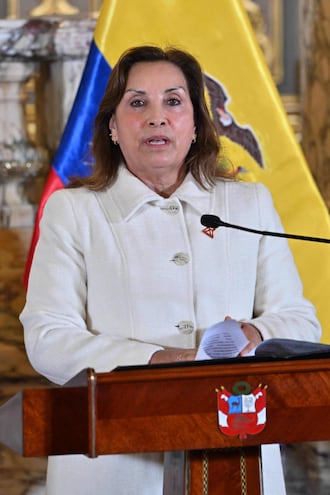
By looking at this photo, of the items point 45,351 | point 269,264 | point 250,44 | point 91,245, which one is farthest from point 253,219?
point 250,44

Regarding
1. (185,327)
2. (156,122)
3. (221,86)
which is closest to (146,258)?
(185,327)

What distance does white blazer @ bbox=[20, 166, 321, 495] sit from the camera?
250 centimetres

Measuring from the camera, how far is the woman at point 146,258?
2506 mm

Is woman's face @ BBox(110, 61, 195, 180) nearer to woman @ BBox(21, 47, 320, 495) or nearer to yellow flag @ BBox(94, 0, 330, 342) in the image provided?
woman @ BBox(21, 47, 320, 495)

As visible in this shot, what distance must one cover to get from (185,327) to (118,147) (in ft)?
1.67

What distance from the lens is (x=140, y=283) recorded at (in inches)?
103

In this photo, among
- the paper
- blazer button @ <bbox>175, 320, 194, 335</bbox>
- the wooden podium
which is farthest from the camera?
blazer button @ <bbox>175, 320, 194, 335</bbox>

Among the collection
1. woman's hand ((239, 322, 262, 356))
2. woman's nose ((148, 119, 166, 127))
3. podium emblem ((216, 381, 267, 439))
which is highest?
woman's nose ((148, 119, 166, 127))

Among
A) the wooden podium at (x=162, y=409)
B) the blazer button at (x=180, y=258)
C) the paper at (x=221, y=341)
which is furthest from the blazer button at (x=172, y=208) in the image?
the wooden podium at (x=162, y=409)

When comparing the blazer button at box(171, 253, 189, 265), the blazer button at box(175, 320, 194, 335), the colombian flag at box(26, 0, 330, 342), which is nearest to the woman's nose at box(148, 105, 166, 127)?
the blazer button at box(171, 253, 189, 265)

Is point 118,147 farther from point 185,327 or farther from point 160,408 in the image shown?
point 160,408

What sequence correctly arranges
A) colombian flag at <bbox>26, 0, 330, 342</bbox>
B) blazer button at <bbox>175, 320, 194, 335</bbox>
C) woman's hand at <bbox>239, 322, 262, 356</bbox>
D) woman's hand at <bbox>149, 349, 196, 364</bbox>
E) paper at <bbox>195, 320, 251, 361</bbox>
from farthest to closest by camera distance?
colombian flag at <bbox>26, 0, 330, 342</bbox>, blazer button at <bbox>175, 320, 194, 335</bbox>, woman's hand at <bbox>239, 322, 262, 356</bbox>, woman's hand at <bbox>149, 349, 196, 364</bbox>, paper at <bbox>195, 320, 251, 361</bbox>

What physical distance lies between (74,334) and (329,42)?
354 centimetres

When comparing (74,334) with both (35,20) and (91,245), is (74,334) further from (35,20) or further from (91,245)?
(35,20)
